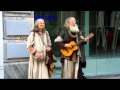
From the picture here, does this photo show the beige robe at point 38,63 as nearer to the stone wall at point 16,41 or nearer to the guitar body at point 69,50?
the guitar body at point 69,50

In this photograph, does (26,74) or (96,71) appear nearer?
(26,74)

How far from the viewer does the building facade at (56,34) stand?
814 cm

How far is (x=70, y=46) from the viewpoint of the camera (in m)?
7.62

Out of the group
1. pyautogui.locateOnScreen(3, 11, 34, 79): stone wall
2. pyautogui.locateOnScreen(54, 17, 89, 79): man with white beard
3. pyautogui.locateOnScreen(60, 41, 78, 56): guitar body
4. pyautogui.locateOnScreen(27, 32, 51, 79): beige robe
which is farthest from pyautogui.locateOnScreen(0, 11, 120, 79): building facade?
pyautogui.locateOnScreen(60, 41, 78, 56): guitar body

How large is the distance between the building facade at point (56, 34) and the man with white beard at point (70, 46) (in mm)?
511

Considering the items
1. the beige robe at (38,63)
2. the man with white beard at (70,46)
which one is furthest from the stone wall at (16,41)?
the man with white beard at (70,46)

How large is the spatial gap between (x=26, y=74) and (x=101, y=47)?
118 inches

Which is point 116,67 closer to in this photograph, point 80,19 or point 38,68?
point 80,19

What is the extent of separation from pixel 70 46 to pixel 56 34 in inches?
57.1

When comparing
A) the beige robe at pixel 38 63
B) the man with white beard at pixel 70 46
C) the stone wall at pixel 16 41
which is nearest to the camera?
the beige robe at pixel 38 63

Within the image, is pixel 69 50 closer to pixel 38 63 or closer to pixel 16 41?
pixel 38 63
